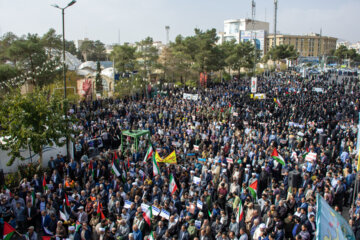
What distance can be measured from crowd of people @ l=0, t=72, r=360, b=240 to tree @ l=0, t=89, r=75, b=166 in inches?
46.2

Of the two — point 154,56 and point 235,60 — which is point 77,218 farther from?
point 235,60

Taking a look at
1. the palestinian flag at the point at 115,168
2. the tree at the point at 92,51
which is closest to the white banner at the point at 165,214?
the palestinian flag at the point at 115,168

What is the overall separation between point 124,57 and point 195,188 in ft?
113

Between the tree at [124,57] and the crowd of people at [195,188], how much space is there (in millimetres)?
24306

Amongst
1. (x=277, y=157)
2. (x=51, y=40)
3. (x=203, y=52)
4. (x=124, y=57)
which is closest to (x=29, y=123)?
(x=277, y=157)

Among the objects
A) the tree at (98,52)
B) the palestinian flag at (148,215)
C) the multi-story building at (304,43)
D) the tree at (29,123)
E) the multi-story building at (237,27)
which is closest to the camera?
the palestinian flag at (148,215)

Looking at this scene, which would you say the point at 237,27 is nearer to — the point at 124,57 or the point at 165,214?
the point at 124,57

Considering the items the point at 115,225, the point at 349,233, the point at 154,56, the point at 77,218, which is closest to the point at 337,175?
the point at 349,233

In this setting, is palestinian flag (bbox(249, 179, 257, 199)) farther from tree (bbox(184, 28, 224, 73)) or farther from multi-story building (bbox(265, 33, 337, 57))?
multi-story building (bbox(265, 33, 337, 57))

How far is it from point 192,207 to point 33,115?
25.7ft

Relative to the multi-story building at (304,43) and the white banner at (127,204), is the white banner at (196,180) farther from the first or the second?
the multi-story building at (304,43)

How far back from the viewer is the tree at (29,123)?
12242mm

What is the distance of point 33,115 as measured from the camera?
12.8 metres

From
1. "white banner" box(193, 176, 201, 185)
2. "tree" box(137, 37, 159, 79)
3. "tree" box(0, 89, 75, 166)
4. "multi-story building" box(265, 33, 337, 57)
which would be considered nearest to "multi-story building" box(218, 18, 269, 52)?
"multi-story building" box(265, 33, 337, 57)
